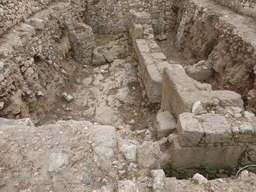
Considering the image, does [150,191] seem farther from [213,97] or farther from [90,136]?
[213,97]

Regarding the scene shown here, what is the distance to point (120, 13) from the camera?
30.2 ft

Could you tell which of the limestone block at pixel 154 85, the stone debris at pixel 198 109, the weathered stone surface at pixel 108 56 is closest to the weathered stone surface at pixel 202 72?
the limestone block at pixel 154 85

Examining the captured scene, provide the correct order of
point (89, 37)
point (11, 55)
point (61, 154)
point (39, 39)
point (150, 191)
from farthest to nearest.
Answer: point (89, 37), point (39, 39), point (11, 55), point (61, 154), point (150, 191)

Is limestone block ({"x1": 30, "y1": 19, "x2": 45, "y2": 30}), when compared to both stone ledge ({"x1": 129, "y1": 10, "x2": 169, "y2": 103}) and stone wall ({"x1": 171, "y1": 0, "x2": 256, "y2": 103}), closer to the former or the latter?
stone ledge ({"x1": 129, "y1": 10, "x2": 169, "y2": 103})

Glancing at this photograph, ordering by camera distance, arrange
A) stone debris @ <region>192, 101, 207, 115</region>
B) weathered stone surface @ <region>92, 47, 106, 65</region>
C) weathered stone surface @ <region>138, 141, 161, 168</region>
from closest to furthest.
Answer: weathered stone surface @ <region>138, 141, 161, 168</region> → stone debris @ <region>192, 101, 207, 115</region> → weathered stone surface @ <region>92, 47, 106, 65</region>

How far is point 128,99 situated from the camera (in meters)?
5.23

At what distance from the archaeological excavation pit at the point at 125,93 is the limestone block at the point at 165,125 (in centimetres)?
3

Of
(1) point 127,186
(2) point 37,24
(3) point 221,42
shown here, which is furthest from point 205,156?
(2) point 37,24

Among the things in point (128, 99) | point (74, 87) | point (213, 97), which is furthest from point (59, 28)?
point (213, 97)

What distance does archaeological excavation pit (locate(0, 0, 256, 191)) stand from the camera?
2012 mm

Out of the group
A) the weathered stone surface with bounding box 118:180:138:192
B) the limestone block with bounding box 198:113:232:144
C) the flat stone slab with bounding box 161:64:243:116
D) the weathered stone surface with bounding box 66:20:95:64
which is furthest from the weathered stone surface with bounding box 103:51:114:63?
the weathered stone surface with bounding box 118:180:138:192

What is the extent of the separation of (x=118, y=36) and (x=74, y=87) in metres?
4.53

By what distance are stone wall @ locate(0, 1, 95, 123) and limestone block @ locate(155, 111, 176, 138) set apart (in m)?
2.81

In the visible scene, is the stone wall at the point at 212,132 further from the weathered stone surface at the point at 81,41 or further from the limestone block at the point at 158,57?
the weathered stone surface at the point at 81,41
